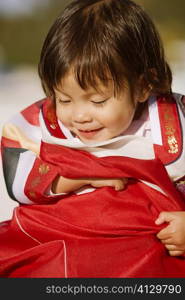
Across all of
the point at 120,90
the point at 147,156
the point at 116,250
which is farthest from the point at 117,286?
the point at 120,90

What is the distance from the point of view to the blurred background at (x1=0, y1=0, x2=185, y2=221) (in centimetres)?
205

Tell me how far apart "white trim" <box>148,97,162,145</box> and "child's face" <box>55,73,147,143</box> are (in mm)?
64

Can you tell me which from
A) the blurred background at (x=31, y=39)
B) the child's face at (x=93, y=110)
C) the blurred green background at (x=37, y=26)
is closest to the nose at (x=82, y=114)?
the child's face at (x=93, y=110)

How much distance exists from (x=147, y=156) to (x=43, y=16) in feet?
4.63

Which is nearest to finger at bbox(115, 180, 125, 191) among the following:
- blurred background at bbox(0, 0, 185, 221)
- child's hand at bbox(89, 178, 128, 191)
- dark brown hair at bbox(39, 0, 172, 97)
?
child's hand at bbox(89, 178, 128, 191)

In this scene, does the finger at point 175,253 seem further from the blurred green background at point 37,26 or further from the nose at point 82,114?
the blurred green background at point 37,26

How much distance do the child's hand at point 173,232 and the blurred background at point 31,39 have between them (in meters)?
0.88

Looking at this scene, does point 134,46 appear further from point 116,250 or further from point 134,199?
point 116,250

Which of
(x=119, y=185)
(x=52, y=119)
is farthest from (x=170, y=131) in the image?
(x=52, y=119)

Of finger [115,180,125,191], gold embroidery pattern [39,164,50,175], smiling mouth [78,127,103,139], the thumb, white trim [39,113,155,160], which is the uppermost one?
smiling mouth [78,127,103,139]

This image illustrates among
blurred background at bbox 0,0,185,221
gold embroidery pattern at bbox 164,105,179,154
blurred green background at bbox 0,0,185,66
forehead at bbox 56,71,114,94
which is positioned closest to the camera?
forehead at bbox 56,71,114,94

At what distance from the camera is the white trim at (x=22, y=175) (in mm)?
1236

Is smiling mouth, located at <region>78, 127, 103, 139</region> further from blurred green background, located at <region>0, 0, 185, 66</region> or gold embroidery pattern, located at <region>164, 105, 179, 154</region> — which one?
blurred green background, located at <region>0, 0, 185, 66</region>

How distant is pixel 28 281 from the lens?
44.6 inches
